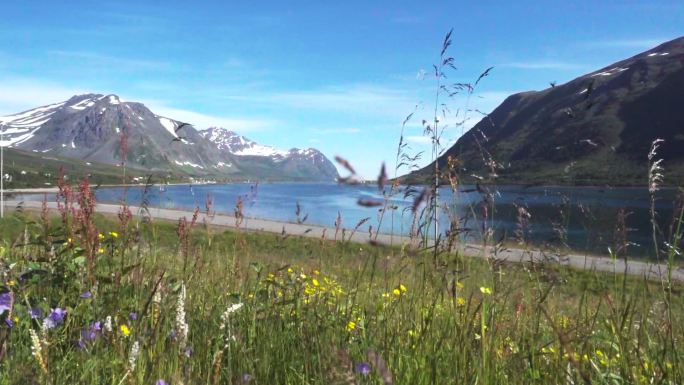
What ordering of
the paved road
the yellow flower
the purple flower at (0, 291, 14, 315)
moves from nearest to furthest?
1. the purple flower at (0, 291, 14, 315)
2. the yellow flower
3. the paved road

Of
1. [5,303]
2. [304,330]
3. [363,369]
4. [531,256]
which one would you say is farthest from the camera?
[531,256]

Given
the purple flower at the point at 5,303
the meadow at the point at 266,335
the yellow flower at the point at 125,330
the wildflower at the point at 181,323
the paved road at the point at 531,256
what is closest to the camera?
the wildflower at the point at 181,323

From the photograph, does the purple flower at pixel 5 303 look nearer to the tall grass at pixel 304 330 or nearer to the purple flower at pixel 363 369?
the tall grass at pixel 304 330

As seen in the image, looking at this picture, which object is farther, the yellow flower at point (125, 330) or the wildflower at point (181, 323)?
the yellow flower at point (125, 330)

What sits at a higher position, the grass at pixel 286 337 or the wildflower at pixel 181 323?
the wildflower at pixel 181 323

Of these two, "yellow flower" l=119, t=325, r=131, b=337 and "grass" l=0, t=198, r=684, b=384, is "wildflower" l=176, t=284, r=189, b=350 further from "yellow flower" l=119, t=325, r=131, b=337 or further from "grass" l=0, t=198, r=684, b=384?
"yellow flower" l=119, t=325, r=131, b=337

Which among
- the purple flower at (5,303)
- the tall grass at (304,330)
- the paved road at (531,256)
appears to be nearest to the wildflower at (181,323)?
the tall grass at (304,330)

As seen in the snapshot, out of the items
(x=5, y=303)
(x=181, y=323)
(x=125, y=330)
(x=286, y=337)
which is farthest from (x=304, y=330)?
(x=5, y=303)

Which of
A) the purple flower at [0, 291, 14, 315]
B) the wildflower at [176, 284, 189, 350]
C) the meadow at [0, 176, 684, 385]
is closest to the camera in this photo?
the wildflower at [176, 284, 189, 350]

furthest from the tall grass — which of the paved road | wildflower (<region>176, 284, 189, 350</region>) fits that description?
the paved road

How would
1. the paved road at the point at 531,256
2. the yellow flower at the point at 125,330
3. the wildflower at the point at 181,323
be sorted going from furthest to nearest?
the paved road at the point at 531,256, the yellow flower at the point at 125,330, the wildflower at the point at 181,323

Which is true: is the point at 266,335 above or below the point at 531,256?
below

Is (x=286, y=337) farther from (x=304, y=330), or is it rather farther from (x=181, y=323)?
(x=181, y=323)

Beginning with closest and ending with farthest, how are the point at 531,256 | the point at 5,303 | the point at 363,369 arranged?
1. the point at 363,369
2. the point at 5,303
3. the point at 531,256
